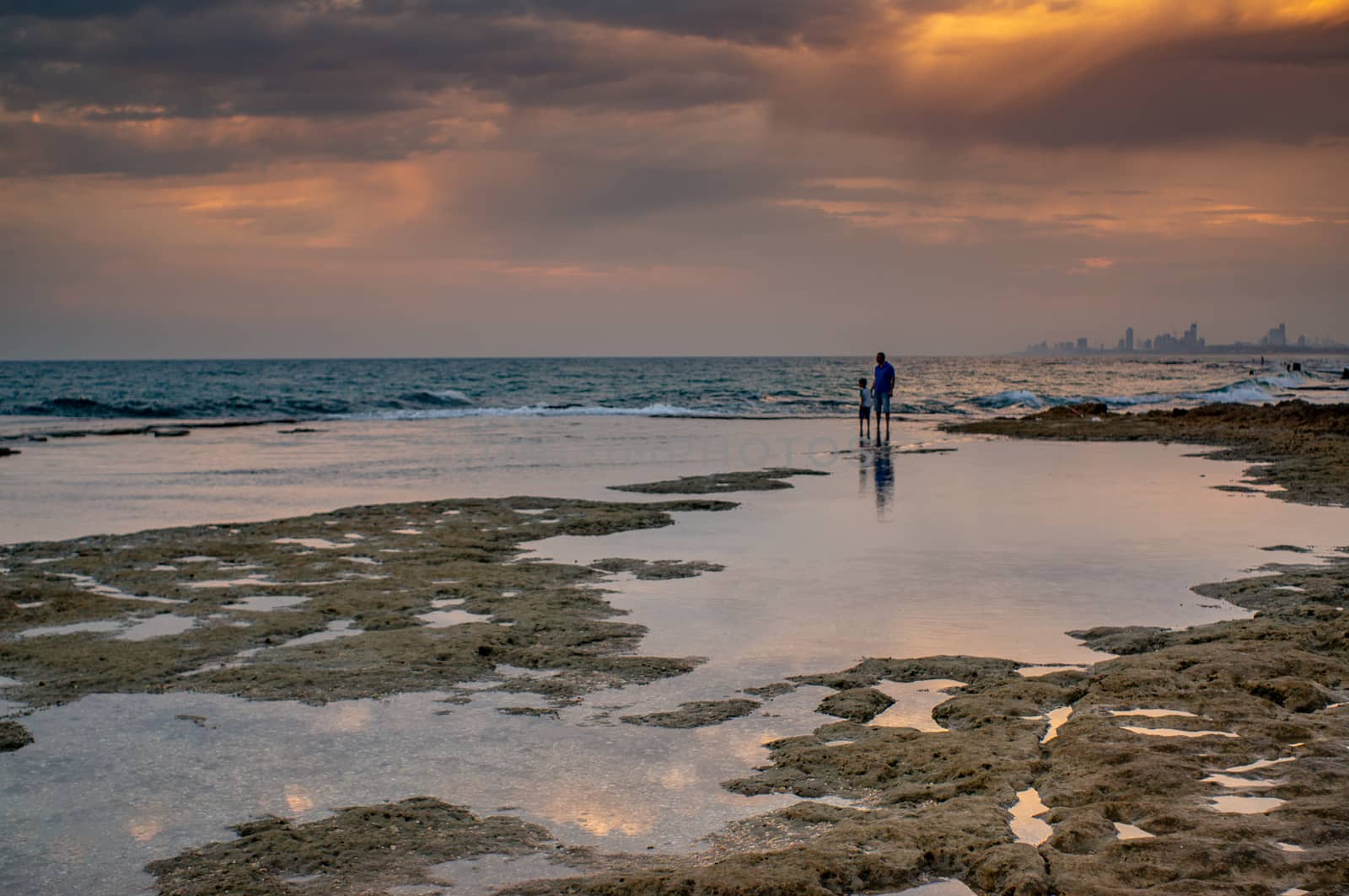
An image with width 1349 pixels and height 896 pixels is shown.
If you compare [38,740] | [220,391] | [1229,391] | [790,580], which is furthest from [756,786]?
[220,391]

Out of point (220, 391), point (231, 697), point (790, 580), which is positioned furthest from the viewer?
point (220, 391)

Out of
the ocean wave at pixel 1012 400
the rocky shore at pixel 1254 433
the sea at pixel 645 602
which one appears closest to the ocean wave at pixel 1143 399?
the ocean wave at pixel 1012 400

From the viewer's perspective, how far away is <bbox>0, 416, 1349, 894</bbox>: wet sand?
A: 379 cm

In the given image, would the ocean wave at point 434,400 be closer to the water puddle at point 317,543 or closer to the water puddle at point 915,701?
the water puddle at point 317,543

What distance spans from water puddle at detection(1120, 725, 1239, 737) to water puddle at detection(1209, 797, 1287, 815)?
0.76 meters

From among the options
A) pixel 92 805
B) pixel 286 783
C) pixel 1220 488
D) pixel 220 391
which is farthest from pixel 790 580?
pixel 220 391

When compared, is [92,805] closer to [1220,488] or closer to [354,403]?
[1220,488]

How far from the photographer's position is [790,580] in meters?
9.18

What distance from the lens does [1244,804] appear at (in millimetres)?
4270

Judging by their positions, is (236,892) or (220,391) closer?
(236,892)

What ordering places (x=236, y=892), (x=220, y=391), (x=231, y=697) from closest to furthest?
1. (x=236, y=892)
2. (x=231, y=697)
3. (x=220, y=391)

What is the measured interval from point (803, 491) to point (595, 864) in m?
12.1

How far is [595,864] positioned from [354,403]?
52090 mm

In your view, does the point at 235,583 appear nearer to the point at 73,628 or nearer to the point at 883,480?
the point at 73,628
